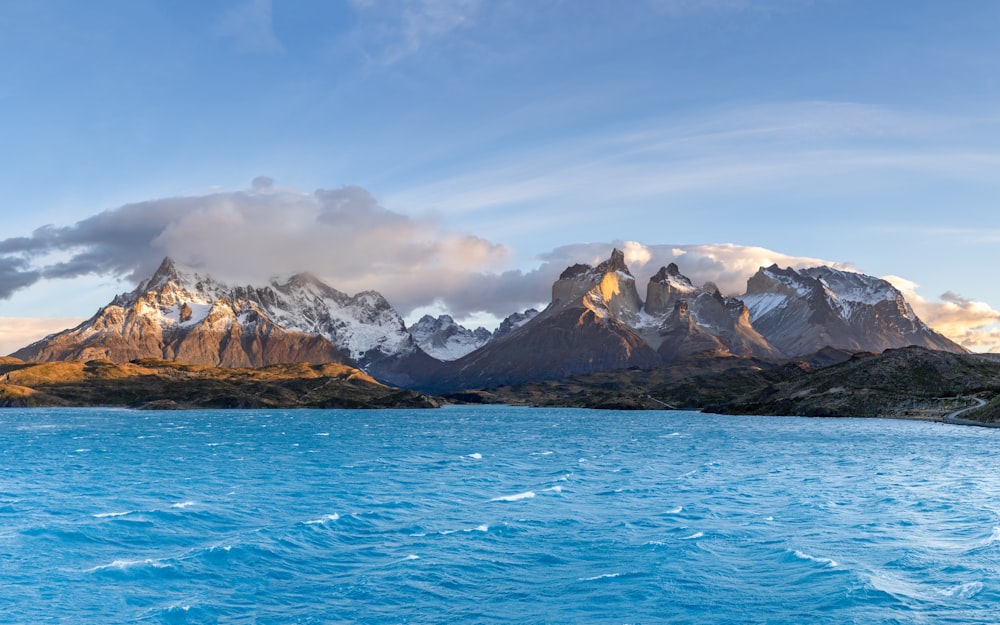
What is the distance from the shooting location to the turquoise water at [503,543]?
4222 centimetres

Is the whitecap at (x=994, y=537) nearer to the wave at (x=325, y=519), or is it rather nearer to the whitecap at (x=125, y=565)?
the wave at (x=325, y=519)

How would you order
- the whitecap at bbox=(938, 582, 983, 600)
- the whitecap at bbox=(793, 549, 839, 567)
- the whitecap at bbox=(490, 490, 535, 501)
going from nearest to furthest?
the whitecap at bbox=(938, 582, 983, 600)
the whitecap at bbox=(793, 549, 839, 567)
the whitecap at bbox=(490, 490, 535, 501)

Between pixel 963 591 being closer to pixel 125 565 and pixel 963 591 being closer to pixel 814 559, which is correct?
pixel 814 559

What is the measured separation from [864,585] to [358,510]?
144ft

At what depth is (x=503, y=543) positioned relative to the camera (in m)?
56.9

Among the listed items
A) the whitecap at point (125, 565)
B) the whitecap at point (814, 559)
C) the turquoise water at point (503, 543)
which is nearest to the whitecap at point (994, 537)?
the turquoise water at point (503, 543)

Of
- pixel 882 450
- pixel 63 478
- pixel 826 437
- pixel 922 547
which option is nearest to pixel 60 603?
pixel 922 547

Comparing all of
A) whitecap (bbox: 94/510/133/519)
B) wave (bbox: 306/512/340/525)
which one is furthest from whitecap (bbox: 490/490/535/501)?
whitecap (bbox: 94/510/133/519)

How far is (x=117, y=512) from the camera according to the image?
2832 inches

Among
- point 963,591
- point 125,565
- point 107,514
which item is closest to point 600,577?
point 963,591

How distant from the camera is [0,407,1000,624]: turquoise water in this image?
4222 cm

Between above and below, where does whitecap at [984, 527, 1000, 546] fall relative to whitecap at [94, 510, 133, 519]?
above

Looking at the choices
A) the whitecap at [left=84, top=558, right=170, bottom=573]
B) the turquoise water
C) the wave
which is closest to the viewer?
the turquoise water

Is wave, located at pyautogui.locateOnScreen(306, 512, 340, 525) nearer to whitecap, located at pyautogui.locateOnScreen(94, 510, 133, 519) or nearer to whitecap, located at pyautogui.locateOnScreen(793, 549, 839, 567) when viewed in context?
whitecap, located at pyautogui.locateOnScreen(94, 510, 133, 519)
